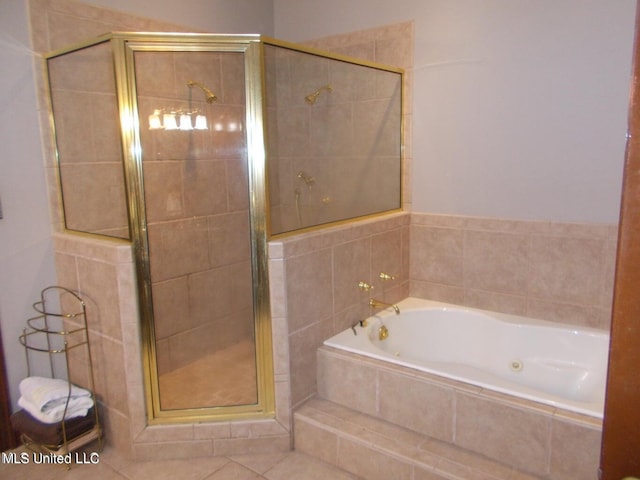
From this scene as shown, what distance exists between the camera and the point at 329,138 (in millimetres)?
2742

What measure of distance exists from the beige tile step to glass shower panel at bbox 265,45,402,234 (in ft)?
3.02

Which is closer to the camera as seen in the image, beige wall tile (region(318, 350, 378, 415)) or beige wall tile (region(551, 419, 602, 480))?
beige wall tile (region(551, 419, 602, 480))

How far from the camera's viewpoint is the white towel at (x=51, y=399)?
84.1 inches

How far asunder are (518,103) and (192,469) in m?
2.47

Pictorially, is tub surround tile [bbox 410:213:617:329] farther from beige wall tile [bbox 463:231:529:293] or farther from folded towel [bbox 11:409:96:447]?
folded towel [bbox 11:409:96:447]

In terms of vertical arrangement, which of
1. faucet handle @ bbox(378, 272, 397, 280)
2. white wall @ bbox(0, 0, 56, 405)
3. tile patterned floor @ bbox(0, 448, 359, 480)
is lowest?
tile patterned floor @ bbox(0, 448, 359, 480)

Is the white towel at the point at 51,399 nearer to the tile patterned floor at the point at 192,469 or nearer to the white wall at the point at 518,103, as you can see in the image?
→ the tile patterned floor at the point at 192,469

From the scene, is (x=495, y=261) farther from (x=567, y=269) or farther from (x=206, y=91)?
(x=206, y=91)

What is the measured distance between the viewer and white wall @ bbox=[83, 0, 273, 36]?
Result: 103 inches

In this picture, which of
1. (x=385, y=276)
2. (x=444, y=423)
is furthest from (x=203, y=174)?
(x=444, y=423)

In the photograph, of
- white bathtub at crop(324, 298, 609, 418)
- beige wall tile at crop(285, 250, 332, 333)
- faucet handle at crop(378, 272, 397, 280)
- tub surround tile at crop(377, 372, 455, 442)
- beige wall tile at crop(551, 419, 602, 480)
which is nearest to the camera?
beige wall tile at crop(551, 419, 602, 480)

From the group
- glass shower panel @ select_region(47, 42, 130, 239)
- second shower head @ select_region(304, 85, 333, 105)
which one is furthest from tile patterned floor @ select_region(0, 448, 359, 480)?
second shower head @ select_region(304, 85, 333, 105)

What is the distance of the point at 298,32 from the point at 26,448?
303cm

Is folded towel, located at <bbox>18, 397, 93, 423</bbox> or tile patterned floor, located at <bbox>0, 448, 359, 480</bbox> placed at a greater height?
folded towel, located at <bbox>18, 397, 93, 423</bbox>
